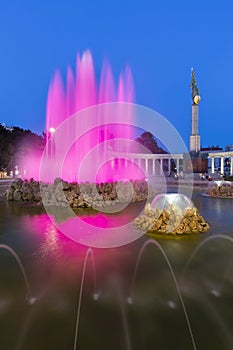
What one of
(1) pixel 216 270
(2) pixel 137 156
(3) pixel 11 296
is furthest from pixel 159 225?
(2) pixel 137 156

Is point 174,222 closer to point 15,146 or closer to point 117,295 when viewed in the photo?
point 117,295

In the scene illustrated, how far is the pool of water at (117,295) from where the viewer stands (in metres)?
3.83

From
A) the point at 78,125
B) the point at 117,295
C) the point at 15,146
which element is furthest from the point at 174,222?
the point at 15,146

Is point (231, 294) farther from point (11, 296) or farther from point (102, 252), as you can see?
point (11, 296)

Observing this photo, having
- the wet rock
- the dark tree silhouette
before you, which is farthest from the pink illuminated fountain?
the dark tree silhouette

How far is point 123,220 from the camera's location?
11961mm

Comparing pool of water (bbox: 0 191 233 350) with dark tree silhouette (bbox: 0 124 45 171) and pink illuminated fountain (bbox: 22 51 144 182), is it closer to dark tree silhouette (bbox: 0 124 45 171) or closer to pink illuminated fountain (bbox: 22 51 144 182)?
pink illuminated fountain (bbox: 22 51 144 182)

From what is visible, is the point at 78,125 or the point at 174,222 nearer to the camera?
the point at 174,222

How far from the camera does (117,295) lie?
197 inches

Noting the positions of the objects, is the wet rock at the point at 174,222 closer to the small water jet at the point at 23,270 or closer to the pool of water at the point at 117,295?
the pool of water at the point at 117,295

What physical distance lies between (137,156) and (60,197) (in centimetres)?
5413

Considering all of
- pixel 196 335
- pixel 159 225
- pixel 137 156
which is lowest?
pixel 196 335

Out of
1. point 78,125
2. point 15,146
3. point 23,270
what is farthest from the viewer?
point 15,146

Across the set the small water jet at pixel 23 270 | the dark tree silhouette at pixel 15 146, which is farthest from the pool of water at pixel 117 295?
the dark tree silhouette at pixel 15 146
